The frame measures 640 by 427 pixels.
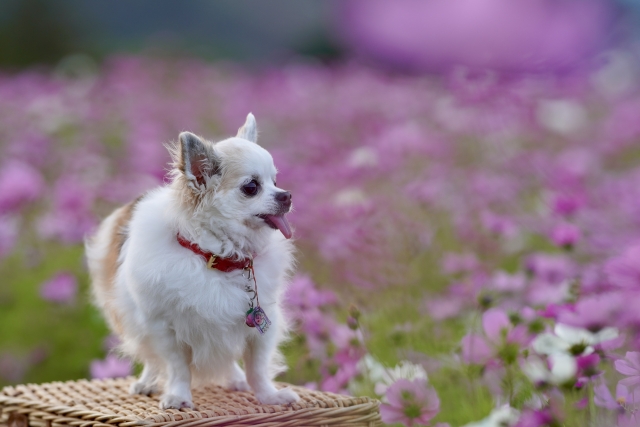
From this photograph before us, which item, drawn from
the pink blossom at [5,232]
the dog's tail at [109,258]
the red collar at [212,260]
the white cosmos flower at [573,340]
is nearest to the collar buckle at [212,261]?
the red collar at [212,260]

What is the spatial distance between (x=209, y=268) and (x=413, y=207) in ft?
7.33

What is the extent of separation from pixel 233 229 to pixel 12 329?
2414 mm

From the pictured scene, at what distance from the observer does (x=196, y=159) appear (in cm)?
205

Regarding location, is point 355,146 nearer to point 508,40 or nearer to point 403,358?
point 403,358

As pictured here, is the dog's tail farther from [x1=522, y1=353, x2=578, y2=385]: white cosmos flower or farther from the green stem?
the green stem

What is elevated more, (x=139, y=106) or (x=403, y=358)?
(x=139, y=106)

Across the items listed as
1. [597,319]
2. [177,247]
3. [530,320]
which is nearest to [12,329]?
[177,247]

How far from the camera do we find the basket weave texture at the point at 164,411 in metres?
1.98

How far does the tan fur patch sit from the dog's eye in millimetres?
493

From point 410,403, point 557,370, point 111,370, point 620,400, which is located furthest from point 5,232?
point 620,400

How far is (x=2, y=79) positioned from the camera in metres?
9.01

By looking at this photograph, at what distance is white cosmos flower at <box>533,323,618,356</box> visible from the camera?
1925mm

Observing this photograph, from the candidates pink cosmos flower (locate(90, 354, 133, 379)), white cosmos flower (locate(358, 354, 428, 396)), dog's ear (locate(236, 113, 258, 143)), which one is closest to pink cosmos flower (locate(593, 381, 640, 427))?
white cosmos flower (locate(358, 354, 428, 396))

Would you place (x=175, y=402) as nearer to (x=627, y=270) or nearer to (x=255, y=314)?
(x=255, y=314)
